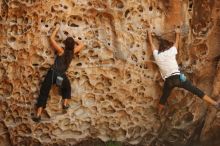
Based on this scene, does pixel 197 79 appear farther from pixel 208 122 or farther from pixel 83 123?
pixel 83 123

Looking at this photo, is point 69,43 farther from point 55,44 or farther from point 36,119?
point 36,119

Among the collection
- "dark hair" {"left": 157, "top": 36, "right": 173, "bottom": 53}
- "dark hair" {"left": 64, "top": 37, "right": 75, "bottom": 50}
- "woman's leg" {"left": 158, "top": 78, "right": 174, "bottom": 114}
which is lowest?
"woman's leg" {"left": 158, "top": 78, "right": 174, "bottom": 114}

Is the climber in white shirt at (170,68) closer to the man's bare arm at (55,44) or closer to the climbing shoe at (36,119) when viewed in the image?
the man's bare arm at (55,44)

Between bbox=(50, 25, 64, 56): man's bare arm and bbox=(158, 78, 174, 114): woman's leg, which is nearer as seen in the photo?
bbox=(50, 25, 64, 56): man's bare arm

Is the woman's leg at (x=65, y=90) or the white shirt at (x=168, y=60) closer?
the woman's leg at (x=65, y=90)

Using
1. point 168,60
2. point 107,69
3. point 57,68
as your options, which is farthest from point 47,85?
point 168,60

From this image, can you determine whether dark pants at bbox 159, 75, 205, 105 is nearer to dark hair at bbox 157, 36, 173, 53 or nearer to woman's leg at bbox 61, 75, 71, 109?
dark hair at bbox 157, 36, 173, 53

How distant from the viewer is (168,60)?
6984mm

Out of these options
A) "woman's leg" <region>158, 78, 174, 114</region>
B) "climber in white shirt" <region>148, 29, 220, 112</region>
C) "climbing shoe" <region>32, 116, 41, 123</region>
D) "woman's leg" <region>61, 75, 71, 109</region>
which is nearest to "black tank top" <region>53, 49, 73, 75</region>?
"woman's leg" <region>61, 75, 71, 109</region>

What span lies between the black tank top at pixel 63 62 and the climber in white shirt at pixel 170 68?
3.73ft

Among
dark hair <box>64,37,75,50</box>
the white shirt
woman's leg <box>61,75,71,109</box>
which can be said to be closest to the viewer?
dark hair <box>64,37,75,50</box>

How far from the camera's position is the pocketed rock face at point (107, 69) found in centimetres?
673

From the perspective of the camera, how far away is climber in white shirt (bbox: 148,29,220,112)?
6.98 m

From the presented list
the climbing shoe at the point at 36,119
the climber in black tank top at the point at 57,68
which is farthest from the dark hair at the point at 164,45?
the climbing shoe at the point at 36,119
